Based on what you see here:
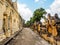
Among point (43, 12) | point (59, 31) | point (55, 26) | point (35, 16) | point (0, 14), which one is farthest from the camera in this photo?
point (43, 12)

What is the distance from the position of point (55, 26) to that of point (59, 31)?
472 mm

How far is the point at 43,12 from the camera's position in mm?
68500

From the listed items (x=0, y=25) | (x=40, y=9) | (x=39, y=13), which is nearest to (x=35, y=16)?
(x=39, y=13)

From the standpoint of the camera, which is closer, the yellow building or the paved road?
the paved road

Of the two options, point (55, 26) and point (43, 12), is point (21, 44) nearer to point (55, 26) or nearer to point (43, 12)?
point (55, 26)

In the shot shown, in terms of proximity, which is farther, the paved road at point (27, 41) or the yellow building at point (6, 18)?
the yellow building at point (6, 18)

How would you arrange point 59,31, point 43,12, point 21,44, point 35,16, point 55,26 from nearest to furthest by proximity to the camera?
1. point 59,31
2. point 55,26
3. point 21,44
4. point 35,16
5. point 43,12

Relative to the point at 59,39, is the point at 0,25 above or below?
above

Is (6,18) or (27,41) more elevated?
(6,18)

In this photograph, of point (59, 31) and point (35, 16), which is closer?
point (59, 31)

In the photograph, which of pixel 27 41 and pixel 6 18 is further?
pixel 6 18

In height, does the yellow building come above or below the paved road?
above

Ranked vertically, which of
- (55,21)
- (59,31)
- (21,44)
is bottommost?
(21,44)

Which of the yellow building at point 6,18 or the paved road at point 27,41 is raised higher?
the yellow building at point 6,18
